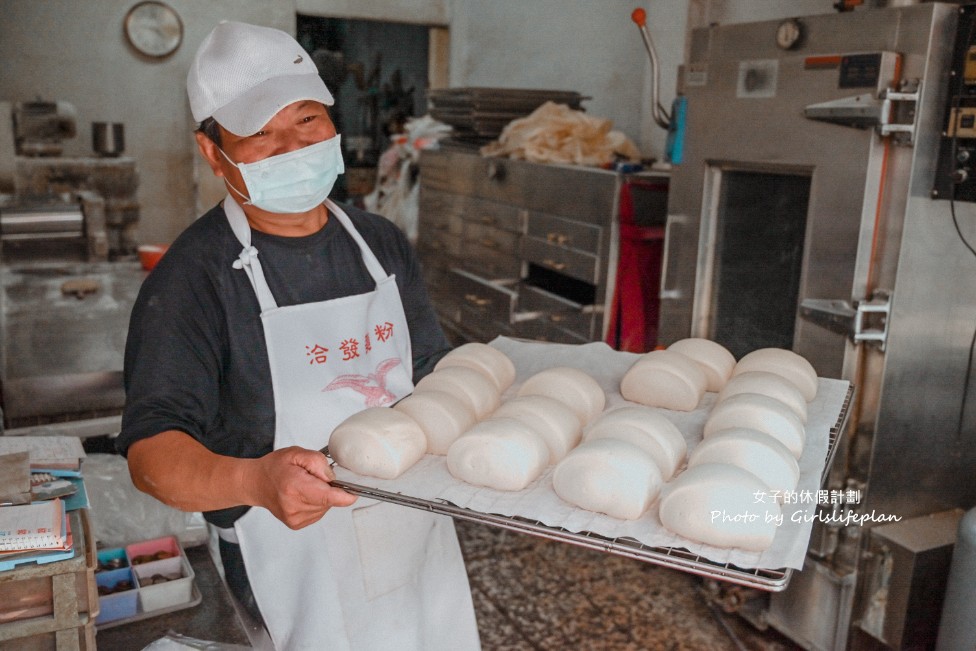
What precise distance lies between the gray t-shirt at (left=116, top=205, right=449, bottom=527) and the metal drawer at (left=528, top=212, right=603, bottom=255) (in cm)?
196

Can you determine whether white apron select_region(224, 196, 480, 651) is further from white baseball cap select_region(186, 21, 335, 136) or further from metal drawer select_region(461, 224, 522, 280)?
metal drawer select_region(461, 224, 522, 280)

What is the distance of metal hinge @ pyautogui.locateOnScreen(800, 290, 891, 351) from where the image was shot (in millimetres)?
2363

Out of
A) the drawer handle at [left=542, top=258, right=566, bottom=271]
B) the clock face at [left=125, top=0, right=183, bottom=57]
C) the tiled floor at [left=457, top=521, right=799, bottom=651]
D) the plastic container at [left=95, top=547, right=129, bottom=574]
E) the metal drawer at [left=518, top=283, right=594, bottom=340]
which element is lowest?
the tiled floor at [left=457, top=521, right=799, bottom=651]

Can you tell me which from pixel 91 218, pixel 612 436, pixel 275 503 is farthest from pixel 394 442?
pixel 91 218

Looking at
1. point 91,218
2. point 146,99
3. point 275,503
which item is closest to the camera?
point 275,503

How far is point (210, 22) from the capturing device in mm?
6691

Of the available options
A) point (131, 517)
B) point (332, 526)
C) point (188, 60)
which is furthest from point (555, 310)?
point (188, 60)

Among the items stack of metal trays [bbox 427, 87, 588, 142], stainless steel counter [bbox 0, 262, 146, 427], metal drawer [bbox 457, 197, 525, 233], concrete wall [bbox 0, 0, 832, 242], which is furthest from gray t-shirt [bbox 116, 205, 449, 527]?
concrete wall [bbox 0, 0, 832, 242]

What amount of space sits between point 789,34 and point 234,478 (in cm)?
212

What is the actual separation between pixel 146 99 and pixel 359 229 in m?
5.69

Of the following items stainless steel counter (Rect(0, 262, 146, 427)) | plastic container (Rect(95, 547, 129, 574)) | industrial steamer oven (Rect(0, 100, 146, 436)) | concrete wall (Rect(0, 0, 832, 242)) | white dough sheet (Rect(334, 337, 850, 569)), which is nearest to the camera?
white dough sheet (Rect(334, 337, 850, 569))

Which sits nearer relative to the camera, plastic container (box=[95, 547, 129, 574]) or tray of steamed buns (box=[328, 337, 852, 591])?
tray of steamed buns (box=[328, 337, 852, 591])

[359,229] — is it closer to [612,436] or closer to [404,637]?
[612,436]

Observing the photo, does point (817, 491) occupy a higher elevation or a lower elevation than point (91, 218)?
lower
